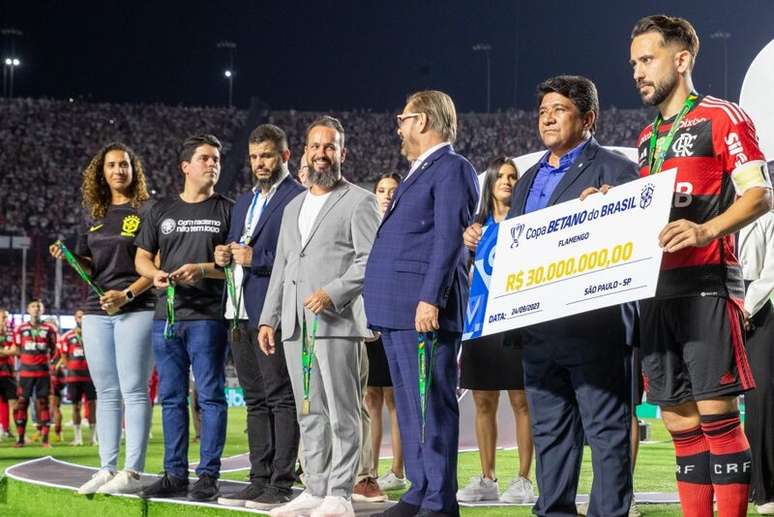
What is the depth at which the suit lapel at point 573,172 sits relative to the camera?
3789 millimetres

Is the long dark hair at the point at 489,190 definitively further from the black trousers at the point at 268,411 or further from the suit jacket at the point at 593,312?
the suit jacket at the point at 593,312

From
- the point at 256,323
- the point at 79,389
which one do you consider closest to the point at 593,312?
the point at 256,323

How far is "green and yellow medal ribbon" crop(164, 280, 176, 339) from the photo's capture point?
17.8ft

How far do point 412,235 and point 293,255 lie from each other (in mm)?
840

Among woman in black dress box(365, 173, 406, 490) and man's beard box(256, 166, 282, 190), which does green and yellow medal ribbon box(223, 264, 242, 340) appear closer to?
man's beard box(256, 166, 282, 190)

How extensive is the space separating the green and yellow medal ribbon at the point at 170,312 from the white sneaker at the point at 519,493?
6.66 ft

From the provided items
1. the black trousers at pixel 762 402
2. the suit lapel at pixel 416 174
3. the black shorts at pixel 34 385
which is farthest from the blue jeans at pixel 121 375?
the black shorts at pixel 34 385

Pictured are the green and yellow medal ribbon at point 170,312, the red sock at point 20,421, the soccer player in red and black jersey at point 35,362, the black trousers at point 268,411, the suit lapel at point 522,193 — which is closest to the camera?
the suit lapel at point 522,193

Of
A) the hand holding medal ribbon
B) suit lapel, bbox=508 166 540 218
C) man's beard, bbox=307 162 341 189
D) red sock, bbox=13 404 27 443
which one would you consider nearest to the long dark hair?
man's beard, bbox=307 162 341 189

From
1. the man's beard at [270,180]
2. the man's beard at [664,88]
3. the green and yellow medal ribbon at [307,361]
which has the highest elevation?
the man's beard at [664,88]

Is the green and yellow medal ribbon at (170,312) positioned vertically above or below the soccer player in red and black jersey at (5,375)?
above

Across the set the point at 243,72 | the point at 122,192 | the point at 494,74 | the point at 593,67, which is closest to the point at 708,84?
the point at 593,67

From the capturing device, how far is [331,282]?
4.66 m

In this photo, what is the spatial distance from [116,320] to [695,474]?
3.50m
